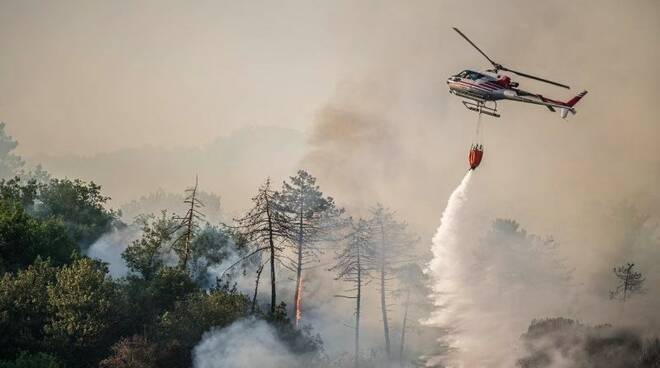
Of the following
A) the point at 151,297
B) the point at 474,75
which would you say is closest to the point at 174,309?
the point at 151,297

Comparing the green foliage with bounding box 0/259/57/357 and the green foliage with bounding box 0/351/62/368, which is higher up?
the green foliage with bounding box 0/259/57/357

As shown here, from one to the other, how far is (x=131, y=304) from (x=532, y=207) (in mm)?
142875

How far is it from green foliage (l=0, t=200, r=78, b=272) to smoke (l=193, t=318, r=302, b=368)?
1381 centimetres

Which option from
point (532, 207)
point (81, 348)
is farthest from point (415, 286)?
point (532, 207)

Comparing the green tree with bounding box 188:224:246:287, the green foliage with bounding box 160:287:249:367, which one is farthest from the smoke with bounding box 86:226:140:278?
the green foliage with bounding box 160:287:249:367

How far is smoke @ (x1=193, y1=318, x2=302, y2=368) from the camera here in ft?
131

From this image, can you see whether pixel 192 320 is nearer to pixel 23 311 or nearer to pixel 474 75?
pixel 23 311

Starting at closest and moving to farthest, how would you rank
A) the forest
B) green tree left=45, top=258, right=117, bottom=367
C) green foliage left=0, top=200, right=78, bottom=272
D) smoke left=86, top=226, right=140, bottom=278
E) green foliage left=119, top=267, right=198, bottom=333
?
green tree left=45, top=258, right=117, bottom=367
the forest
green foliage left=119, top=267, right=198, bottom=333
green foliage left=0, top=200, right=78, bottom=272
smoke left=86, top=226, right=140, bottom=278

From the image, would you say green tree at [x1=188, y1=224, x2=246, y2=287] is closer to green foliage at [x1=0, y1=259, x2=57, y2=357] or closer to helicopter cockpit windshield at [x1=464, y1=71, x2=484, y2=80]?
green foliage at [x1=0, y1=259, x2=57, y2=357]

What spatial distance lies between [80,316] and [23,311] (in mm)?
3516

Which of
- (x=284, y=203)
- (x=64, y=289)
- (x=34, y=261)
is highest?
(x=284, y=203)

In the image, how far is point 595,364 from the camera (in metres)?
43.9

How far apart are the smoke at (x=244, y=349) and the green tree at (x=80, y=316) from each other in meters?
6.45

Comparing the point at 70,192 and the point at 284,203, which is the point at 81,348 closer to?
the point at 284,203
